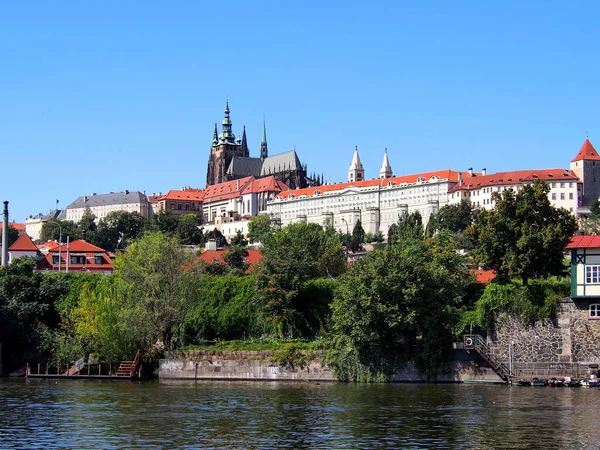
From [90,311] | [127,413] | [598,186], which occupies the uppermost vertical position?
[598,186]

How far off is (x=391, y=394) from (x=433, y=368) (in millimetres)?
7012

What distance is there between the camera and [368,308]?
166 ft

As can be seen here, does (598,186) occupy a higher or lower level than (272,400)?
higher

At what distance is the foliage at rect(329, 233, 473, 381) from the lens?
5047 cm

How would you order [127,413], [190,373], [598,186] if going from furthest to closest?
1. [598,186]
2. [190,373]
3. [127,413]

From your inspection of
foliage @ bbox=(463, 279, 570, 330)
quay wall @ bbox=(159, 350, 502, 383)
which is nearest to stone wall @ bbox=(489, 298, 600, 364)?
foliage @ bbox=(463, 279, 570, 330)

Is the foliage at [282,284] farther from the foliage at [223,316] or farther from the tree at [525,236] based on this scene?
the tree at [525,236]

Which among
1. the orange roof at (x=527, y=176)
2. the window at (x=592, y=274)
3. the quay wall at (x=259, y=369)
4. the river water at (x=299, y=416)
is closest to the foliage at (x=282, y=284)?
the quay wall at (x=259, y=369)

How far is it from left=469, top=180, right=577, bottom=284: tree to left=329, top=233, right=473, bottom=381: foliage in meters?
3.28

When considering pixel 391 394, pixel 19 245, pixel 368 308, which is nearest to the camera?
pixel 391 394

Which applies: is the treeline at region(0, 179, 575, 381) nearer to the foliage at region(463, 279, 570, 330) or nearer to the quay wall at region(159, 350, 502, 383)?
the foliage at region(463, 279, 570, 330)

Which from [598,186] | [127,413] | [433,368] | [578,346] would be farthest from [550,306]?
[598,186]

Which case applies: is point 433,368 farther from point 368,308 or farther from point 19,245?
point 19,245

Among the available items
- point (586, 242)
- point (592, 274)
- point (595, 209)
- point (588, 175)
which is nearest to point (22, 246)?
point (586, 242)
